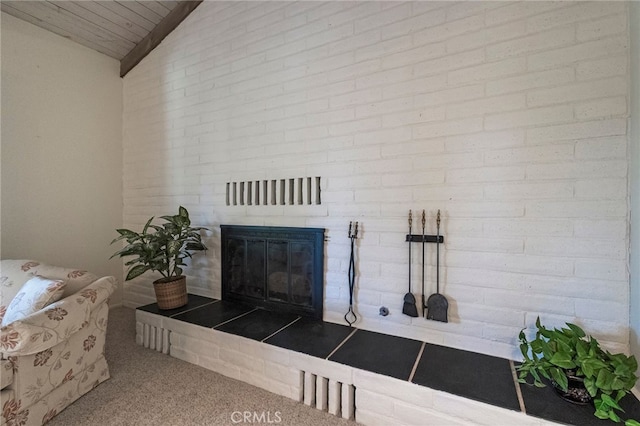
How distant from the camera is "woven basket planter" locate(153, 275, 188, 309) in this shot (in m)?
2.23

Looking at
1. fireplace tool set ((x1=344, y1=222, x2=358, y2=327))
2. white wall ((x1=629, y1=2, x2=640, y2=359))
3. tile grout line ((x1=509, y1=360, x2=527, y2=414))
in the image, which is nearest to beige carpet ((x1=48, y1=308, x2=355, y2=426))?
fireplace tool set ((x1=344, y1=222, x2=358, y2=327))

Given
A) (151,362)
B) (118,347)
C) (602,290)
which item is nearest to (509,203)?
(602,290)

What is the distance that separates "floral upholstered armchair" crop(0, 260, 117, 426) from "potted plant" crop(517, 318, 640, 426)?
7.58 feet

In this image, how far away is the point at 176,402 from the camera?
1.54 metres

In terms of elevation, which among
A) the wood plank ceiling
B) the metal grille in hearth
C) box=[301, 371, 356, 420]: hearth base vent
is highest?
the wood plank ceiling

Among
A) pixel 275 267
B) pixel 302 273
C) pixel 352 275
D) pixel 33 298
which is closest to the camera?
pixel 33 298

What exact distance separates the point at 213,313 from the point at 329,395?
1.15 meters

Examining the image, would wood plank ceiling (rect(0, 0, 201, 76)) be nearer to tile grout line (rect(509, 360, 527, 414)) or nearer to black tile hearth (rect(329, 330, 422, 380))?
black tile hearth (rect(329, 330, 422, 380))

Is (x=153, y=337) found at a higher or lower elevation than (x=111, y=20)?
lower

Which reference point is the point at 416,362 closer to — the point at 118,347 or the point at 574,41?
the point at 574,41

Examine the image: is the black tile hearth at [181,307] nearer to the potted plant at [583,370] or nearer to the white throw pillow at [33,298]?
the white throw pillow at [33,298]

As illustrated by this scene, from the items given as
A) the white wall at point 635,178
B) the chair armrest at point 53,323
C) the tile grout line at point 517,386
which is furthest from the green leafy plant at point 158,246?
the white wall at point 635,178

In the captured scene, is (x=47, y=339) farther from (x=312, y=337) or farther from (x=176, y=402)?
(x=312, y=337)

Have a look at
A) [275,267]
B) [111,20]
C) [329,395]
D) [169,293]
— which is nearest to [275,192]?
[275,267]
